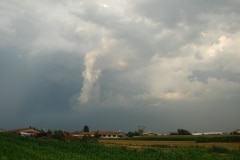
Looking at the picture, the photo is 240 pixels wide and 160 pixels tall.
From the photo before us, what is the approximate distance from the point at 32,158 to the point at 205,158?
63.7ft

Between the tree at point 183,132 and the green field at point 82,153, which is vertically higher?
the tree at point 183,132

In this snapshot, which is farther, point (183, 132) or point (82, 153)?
point (183, 132)

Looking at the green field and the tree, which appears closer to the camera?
the green field

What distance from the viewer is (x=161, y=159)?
41.6 metres

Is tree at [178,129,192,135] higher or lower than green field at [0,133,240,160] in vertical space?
higher

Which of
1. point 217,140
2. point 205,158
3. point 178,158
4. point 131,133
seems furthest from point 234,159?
point 131,133

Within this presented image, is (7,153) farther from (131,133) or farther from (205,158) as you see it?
(131,133)

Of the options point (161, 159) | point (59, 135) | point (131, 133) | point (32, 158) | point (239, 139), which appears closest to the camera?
point (32, 158)

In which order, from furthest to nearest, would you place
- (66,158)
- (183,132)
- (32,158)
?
(183,132), (66,158), (32,158)

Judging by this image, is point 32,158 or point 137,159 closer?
point 32,158

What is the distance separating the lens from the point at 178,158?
4309 centimetres

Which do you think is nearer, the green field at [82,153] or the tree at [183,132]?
the green field at [82,153]

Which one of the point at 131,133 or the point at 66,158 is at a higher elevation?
the point at 131,133

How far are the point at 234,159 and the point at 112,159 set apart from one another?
521 inches
